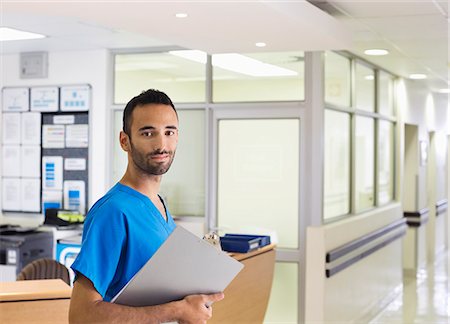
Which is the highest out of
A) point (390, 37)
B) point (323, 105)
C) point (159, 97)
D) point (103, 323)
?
point (390, 37)

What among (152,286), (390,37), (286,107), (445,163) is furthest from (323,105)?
(445,163)

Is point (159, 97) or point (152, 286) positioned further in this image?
point (159, 97)

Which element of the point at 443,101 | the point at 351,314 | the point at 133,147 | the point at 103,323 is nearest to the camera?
the point at 103,323

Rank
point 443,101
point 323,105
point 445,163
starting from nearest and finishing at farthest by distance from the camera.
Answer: point 323,105, point 443,101, point 445,163

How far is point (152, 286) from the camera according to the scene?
198 centimetres

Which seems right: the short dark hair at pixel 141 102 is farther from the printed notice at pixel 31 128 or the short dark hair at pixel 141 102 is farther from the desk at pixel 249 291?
the printed notice at pixel 31 128

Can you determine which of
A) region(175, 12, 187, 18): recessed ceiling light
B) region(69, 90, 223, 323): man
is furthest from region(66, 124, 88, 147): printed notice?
region(69, 90, 223, 323): man

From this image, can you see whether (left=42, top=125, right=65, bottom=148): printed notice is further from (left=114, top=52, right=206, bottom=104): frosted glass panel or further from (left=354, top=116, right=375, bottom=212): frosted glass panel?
(left=354, top=116, right=375, bottom=212): frosted glass panel

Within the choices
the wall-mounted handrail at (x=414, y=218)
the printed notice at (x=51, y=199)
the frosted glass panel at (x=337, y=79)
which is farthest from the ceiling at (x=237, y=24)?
the wall-mounted handrail at (x=414, y=218)

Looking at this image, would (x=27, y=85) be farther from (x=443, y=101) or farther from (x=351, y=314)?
(x=443, y=101)

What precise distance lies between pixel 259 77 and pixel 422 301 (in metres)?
3.91

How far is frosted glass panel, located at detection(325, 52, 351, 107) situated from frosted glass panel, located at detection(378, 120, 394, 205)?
1603mm

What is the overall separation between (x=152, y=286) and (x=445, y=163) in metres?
13.1

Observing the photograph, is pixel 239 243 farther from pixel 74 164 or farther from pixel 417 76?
pixel 417 76
